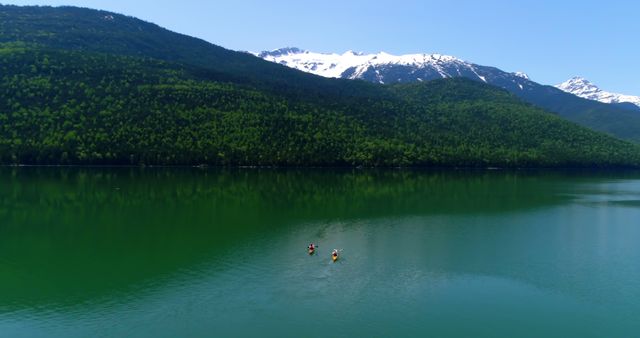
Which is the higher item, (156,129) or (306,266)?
(156,129)

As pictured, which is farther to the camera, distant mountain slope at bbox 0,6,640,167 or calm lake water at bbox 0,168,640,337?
distant mountain slope at bbox 0,6,640,167

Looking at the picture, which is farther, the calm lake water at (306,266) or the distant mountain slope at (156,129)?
the distant mountain slope at (156,129)

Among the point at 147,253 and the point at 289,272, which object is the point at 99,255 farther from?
the point at 289,272

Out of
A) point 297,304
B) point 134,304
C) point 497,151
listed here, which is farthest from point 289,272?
point 497,151

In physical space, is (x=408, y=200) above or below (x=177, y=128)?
below

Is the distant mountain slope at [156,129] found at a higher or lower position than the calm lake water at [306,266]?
Result: higher

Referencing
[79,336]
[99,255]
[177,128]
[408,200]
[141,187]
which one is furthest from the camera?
[177,128]

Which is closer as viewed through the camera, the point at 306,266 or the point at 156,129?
the point at 306,266

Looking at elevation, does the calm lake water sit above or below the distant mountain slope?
below
